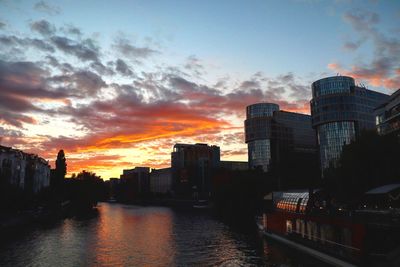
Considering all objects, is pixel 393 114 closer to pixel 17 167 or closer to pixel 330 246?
pixel 330 246

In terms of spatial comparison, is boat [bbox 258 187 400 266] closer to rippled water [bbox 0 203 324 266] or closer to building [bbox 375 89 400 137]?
rippled water [bbox 0 203 324 266]

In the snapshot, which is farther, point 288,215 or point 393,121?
point 393,121

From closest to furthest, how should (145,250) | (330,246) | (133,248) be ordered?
(330,246), (145,250), (133,248)

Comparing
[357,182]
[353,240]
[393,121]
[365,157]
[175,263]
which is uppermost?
[393,121]

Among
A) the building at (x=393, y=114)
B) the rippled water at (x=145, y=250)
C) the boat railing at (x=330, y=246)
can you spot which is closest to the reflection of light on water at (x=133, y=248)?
the rippled water at (x=145, y=250)

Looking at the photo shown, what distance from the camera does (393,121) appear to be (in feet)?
372

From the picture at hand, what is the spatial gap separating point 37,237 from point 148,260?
36.6m

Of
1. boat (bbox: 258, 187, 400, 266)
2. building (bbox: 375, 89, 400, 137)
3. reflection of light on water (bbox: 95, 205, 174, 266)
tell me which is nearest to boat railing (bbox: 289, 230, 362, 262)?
boat (bbox: 258, 187, 400, 266)

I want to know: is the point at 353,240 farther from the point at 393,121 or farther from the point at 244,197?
the point at 244,197

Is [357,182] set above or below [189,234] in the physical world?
above

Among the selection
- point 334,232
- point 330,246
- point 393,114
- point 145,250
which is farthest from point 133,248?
point 393,114

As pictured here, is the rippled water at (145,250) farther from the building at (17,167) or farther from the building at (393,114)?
the building at (17,167)

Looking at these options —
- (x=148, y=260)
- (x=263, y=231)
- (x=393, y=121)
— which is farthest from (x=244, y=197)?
(x=148, y=260)

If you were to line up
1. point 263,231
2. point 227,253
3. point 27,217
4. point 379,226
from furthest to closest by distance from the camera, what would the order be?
point 27,217 → point 263,231 → point 227,253 → point 379,226
